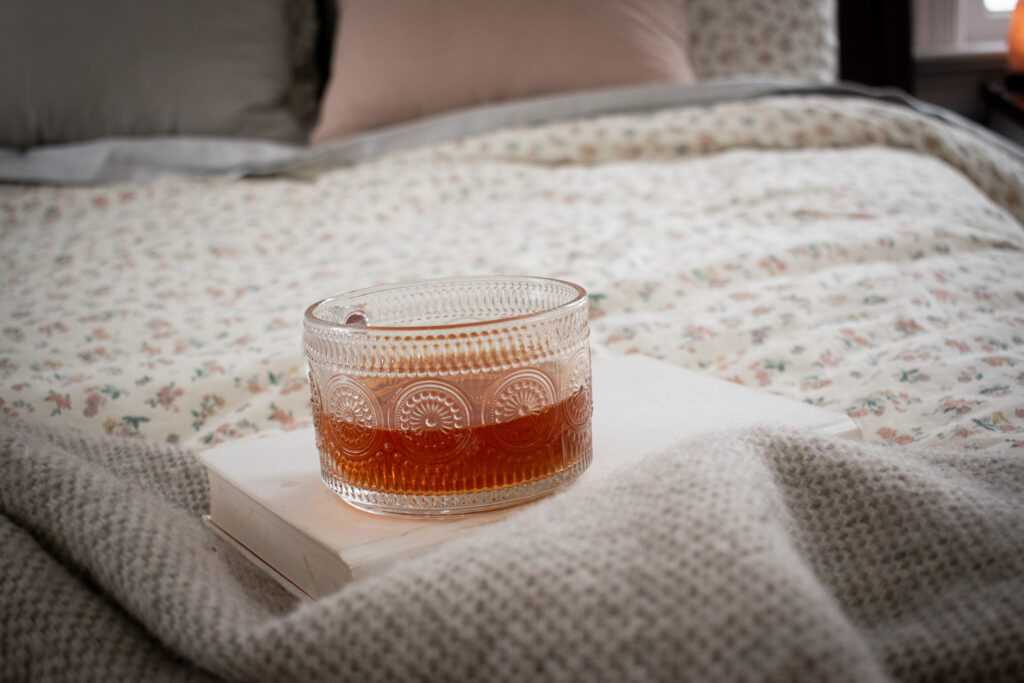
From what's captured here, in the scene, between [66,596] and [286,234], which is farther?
[286,234]

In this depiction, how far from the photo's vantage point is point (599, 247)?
1.23 m

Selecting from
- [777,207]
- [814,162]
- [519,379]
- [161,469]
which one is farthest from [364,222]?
[519,379]

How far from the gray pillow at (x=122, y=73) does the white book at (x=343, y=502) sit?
1.72 m

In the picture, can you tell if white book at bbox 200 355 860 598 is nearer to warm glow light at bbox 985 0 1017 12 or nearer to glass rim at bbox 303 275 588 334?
glass rim at bbox 303 275 588 334

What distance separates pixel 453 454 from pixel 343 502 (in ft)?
0.24

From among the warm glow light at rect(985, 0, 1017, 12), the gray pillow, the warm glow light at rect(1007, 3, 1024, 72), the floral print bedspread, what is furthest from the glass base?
Result: the warm glow light at rect(985, 0, 1017, 12)

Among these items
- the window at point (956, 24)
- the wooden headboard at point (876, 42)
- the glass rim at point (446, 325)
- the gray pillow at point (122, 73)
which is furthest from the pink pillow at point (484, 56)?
the glass rim at point (446, 325)

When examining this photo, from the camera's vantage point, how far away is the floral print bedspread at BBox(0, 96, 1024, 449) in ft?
2.56

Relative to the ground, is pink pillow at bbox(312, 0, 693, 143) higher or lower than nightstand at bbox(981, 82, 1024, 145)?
higher

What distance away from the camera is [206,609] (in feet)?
1.31

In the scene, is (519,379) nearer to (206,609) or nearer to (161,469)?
(206,609)

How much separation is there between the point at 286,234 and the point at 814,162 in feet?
2.94

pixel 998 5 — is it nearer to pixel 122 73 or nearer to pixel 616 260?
pixel 616 260

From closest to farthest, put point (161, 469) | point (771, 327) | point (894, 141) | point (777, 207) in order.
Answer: point (161, 469)
point (771, 327)
point (777, 207)
point (894, 141)
